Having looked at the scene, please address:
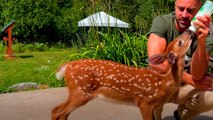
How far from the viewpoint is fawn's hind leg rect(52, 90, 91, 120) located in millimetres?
4332

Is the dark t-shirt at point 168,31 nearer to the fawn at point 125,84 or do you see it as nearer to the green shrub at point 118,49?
the fawn at point 125,84

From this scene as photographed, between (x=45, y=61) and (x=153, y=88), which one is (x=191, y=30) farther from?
(x=45, y=61)

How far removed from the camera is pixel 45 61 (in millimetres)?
12602

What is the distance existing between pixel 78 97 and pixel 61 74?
320 millimetres

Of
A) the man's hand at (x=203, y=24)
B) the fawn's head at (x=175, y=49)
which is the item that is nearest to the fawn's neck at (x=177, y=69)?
the fawn's head at (x=175, y=49)

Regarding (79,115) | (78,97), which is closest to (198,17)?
(78,97)

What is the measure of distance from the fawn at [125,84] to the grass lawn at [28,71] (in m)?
3.30

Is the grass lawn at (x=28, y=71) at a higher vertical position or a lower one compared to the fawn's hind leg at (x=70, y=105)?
lower

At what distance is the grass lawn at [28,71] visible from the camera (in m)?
8.38

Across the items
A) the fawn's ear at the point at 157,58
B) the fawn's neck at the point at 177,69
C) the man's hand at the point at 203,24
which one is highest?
the man's hand at the point at 203,24

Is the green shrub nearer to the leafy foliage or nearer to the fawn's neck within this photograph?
the fawn's neck

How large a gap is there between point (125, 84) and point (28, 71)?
6248 millimetres

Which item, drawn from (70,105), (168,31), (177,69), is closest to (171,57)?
(177,69)

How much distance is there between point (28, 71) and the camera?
33.7 feet
